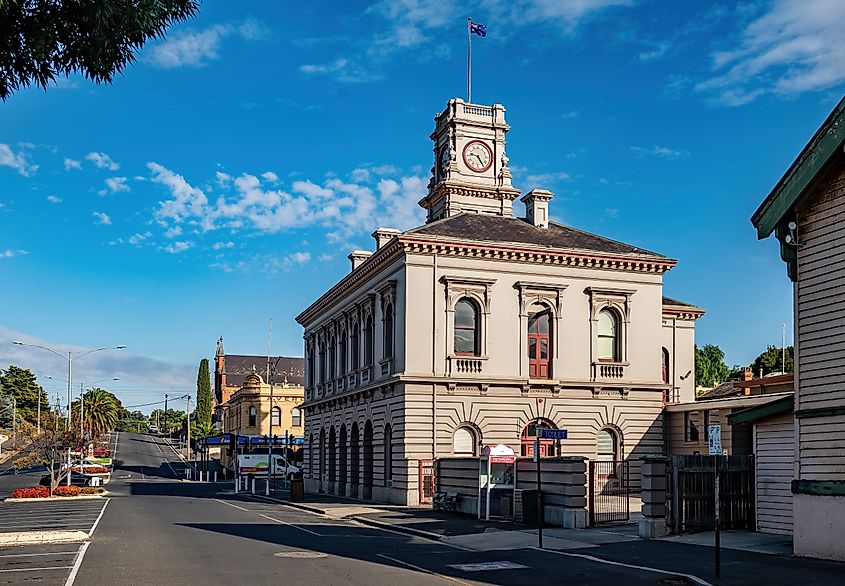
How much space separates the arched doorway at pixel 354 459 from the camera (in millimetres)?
50719

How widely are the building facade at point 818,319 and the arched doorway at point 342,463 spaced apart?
3555 centimetres

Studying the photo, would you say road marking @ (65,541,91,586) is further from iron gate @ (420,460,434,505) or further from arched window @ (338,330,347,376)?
arched window @ (338,330,347,376)

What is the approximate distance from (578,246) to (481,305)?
6003mm

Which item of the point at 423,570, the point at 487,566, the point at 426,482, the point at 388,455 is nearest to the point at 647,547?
the point at 487,566

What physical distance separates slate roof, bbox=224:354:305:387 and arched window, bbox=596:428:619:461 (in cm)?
10515

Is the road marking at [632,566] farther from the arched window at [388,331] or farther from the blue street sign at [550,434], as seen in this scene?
the arched window at [388,331]

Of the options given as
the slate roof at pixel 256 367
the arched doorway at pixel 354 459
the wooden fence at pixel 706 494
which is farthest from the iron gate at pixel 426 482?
the slate roof at pixel 256 367

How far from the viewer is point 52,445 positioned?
5303 centimetres

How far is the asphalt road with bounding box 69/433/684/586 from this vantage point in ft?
58.3

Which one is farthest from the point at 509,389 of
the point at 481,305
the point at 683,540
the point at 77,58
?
the point at 77,58

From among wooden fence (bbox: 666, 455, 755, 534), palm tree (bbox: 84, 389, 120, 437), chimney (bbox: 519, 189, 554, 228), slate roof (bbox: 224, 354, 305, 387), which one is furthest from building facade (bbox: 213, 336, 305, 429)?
wooden fence (bbox: 666, 455, 755, 534)

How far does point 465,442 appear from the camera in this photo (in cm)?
4338

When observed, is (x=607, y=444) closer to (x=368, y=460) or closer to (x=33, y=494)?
(x=368, y=460)

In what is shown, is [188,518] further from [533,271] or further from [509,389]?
[533,271]
